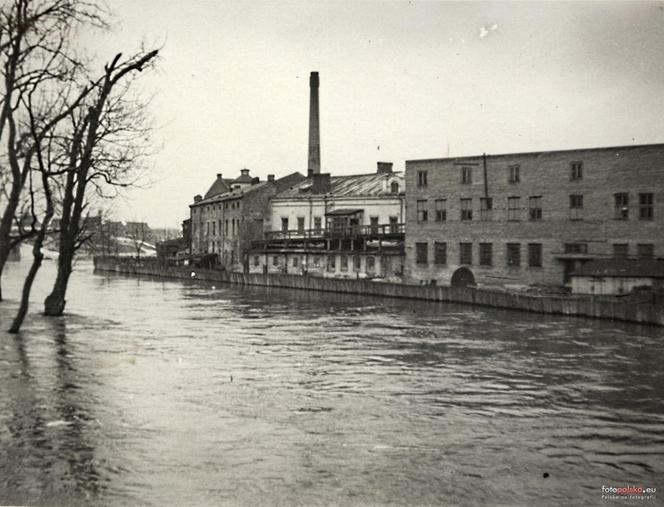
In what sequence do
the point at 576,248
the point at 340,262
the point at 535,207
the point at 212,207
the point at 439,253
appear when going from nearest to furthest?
the point at 576,248
the point at 535,207
the point at 439,253
the point at 340,262
the point at 212,207

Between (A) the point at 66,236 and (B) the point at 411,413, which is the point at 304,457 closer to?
(B) the point at 411,413

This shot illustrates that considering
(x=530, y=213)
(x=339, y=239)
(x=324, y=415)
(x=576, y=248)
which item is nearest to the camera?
(x=324, y=415)

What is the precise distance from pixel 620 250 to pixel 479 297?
8.49 meters

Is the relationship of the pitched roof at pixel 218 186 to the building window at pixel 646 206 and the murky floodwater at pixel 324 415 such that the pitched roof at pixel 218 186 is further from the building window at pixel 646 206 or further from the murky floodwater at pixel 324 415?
the murky floodwater at pixel 324 415

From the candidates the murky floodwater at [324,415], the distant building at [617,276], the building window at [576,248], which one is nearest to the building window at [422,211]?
the building window at [576,248]

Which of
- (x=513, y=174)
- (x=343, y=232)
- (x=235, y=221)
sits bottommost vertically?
(x=343, y=232)

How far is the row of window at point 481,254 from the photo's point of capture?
41.2m

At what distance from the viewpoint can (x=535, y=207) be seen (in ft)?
136

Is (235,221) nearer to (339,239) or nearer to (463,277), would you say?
(339,239)

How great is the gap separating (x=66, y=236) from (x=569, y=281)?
27578 millimetres

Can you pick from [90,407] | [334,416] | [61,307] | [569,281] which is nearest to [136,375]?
[90,407]

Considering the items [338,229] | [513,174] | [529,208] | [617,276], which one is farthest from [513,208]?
[338,229]

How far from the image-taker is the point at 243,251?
64.4m

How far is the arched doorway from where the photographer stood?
43.9m
